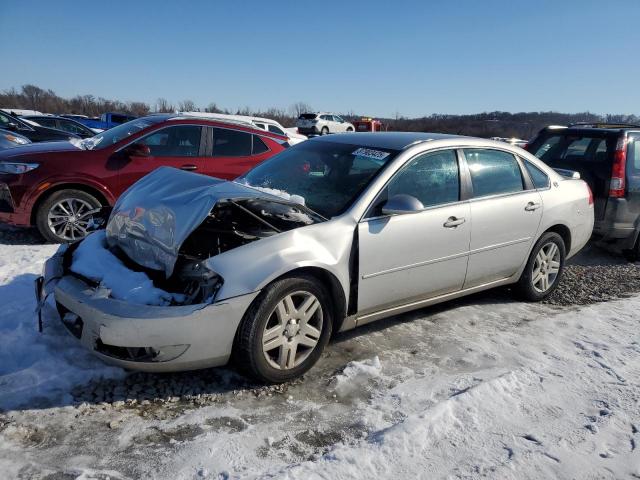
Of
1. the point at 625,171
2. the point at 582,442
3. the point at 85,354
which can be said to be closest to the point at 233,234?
the point at 85,354

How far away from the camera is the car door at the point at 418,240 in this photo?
→ 360 centimetres

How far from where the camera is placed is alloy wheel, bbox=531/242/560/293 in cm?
496

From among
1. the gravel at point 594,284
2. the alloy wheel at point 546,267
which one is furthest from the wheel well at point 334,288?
the gravel at point 594,284

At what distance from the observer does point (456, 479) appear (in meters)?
2.44

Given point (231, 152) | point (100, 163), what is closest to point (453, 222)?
point (231, 152)

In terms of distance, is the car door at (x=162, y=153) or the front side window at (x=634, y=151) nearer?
the car door at (x=162, y=153)

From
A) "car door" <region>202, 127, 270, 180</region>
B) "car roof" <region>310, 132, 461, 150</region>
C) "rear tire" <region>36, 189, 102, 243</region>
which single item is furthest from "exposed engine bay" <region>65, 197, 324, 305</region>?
"car door" <region>202, 127, 270, 180</region>

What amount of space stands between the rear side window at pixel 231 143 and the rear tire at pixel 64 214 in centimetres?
171

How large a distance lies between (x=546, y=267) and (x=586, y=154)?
2658mm

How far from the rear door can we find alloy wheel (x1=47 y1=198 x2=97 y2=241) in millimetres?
6105

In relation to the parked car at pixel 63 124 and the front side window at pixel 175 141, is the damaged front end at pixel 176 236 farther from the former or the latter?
the parked car at pixel 63 124

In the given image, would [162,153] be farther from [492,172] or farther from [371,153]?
[492,172]

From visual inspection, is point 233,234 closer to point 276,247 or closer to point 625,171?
point 276,247

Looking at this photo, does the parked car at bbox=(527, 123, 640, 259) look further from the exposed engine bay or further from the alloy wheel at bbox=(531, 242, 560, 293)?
the exposed engine bay
